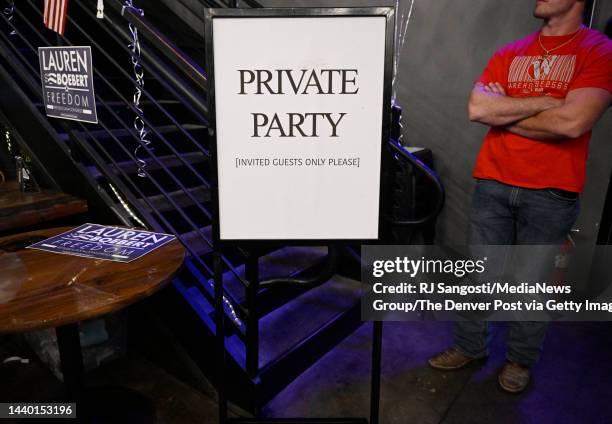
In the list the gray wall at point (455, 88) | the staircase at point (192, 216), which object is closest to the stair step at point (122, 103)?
the staircase at point (192, 216)

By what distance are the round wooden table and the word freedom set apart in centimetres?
61

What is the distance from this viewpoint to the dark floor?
1.97 m

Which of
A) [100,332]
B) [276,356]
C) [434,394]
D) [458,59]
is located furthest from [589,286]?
[100,332]

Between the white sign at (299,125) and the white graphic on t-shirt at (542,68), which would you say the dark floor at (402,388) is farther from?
the white graphic on t-shirt at (542,68)

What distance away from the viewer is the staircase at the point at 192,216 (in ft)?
5.75

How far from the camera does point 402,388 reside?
214cm

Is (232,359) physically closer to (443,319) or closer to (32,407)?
(32,407)

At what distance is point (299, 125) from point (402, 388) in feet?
5.01

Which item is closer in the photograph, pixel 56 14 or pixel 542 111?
pixel 542 111

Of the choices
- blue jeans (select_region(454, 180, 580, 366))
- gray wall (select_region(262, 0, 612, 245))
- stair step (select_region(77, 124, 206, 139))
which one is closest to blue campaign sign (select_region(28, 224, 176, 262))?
stair step (select_region(77, 124, 206, 139))

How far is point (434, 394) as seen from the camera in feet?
6.89

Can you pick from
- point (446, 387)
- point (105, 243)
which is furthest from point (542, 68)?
point (105, 243)

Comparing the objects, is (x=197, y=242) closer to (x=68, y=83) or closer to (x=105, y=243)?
(x=105, y=243)

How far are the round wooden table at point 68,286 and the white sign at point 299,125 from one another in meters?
0.35
